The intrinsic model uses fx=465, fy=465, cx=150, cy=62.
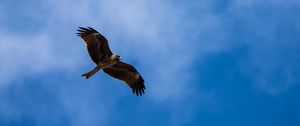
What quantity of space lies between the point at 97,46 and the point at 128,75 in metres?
1.81

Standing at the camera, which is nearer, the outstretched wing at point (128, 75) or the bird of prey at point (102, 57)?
the bird of prey at point (102, 57)

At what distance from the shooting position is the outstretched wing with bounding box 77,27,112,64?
15538 mm

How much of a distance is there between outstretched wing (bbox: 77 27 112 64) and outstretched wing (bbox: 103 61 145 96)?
0.71 m

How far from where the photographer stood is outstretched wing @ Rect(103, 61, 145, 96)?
16281mm

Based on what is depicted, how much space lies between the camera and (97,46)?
15617 millimetres

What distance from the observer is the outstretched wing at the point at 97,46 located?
15538mm

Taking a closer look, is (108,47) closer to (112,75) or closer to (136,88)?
(112,75)

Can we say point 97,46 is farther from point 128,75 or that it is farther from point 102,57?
point 128,75

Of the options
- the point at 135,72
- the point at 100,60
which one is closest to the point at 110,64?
the point at 100,60

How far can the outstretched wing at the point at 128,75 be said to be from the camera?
16.3 metres

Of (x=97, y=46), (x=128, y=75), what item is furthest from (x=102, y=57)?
(x=128, y=75)

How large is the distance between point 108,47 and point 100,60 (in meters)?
0.52

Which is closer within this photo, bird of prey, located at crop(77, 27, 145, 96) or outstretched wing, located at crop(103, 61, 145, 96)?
bird of prey, located at crop(77, 27, 145, 96)

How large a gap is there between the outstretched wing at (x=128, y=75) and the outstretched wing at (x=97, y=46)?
0.71 meters
